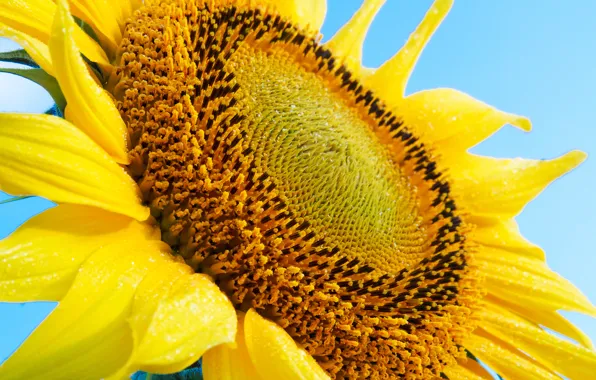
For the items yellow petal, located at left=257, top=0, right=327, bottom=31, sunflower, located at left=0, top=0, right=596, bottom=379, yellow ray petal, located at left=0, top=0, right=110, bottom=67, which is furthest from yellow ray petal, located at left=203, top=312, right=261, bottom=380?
yellow petal, located at left=257, top=0, right=327, bottom=31

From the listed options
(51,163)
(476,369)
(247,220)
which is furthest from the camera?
(476,369)

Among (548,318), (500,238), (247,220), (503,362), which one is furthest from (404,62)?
(247,220)

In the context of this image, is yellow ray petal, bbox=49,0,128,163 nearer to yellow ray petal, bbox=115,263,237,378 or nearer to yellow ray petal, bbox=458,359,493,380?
yellow ray petal, bbox=115,263,237,378

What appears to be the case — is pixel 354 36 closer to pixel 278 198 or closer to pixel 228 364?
pixel 278 198

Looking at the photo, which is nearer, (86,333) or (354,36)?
(86,333)

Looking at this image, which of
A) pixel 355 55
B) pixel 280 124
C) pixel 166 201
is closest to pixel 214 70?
pixel 280 124

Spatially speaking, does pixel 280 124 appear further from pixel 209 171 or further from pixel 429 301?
pixel 429 301

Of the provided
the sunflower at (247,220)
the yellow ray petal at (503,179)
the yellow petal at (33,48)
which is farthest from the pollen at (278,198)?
the yellow ray petal at (503,179)

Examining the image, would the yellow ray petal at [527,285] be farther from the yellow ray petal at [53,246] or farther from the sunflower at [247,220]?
the yellow ray petal at [53,246]
